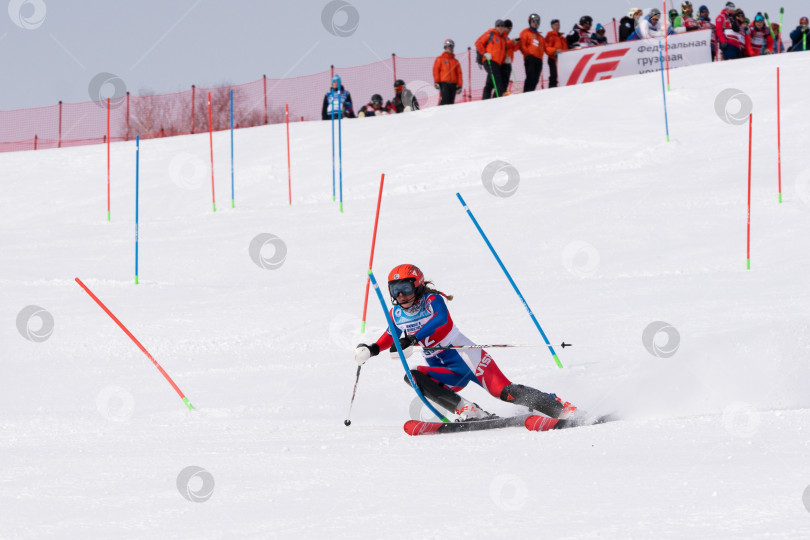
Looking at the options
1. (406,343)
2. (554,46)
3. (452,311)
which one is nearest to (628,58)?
(554,46)

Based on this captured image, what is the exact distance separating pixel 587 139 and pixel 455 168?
2.59 meters

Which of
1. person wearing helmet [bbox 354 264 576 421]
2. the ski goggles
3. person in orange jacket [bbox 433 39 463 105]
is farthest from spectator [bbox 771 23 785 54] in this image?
the ski goggles

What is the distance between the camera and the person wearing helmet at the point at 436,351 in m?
6.20

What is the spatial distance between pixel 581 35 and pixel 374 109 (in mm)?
5218

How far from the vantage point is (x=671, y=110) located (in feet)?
58.9

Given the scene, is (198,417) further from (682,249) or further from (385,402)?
(682,249)

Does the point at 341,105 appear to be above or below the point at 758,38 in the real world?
below

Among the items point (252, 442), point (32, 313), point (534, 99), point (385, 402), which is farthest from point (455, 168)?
point (252, 442)

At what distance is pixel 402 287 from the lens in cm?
626

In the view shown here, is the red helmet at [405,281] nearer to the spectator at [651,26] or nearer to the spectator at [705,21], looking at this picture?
the spectator at [651,26]

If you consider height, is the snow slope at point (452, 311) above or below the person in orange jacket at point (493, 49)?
below

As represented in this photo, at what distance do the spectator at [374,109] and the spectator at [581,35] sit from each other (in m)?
4.72

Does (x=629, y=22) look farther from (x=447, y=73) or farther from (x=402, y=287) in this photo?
(x=402, y=287)

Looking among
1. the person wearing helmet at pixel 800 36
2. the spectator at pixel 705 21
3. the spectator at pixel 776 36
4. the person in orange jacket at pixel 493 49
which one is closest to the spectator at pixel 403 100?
the person in orange jacket at pixel 493 49
